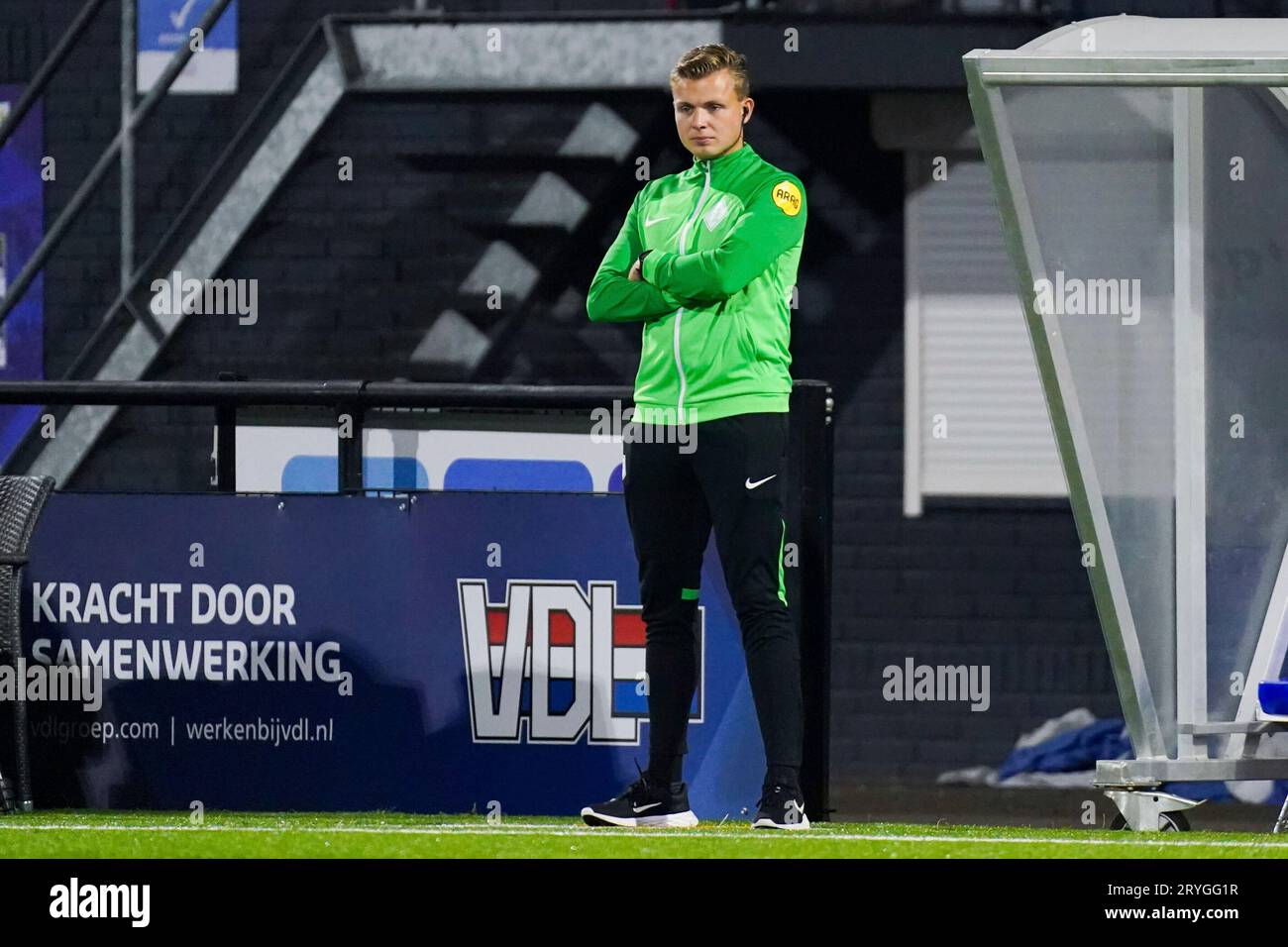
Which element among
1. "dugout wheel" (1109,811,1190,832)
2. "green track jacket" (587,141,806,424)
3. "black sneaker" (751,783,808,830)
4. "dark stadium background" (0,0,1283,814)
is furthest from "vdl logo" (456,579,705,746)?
"dark stadium background" (0,0,1283,814)

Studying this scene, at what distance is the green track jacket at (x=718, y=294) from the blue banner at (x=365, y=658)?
0.97 m

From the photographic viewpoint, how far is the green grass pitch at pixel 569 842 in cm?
448

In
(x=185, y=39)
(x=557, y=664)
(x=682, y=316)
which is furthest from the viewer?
(x=185, y=39)

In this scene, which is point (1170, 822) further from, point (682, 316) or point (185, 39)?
point (185, 39)

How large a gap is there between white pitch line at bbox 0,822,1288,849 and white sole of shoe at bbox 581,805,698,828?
0.04 metres

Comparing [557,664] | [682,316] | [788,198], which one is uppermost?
[788,198]

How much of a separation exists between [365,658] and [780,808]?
144cm

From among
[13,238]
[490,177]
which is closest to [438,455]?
[490,177]

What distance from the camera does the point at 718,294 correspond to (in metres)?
4.80

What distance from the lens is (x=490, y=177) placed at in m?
11.2

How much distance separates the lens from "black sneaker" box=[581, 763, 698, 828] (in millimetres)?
5035

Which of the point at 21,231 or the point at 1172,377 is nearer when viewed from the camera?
the point at 1172,377

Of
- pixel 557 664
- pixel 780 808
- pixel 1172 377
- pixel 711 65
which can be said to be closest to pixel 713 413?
pixel 711 65

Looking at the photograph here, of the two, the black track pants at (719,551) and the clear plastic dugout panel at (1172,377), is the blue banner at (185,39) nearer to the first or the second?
the clear plastic dugout panel at (1172,377)
